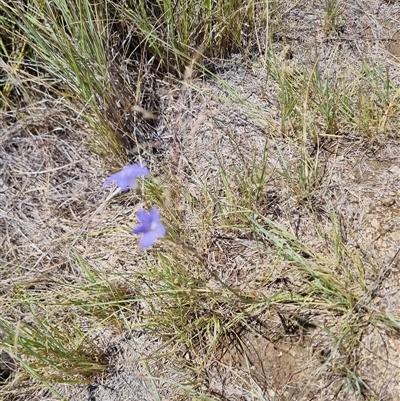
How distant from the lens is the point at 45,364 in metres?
1.54

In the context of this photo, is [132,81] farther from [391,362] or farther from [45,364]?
[391,362]

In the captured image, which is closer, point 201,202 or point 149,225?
point 149,225

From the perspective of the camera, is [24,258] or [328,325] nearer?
[328,325]

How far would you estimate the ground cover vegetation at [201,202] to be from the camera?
1.52 metres

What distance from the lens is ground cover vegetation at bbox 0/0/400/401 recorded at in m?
1.52

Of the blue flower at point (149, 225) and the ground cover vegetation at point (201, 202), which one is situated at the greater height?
the blue flower at point (149, 225)

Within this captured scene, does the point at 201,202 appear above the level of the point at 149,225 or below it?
below

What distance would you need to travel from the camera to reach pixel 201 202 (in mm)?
1826

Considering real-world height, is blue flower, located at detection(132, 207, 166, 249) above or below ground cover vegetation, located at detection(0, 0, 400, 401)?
above

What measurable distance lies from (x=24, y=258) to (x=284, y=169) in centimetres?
86

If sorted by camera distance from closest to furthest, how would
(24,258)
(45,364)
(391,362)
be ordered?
1. (391,362)
2. (45,364)
3. (24,258)

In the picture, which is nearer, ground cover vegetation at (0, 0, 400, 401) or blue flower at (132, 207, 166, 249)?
blue flower at (132, 207, 166, 249)

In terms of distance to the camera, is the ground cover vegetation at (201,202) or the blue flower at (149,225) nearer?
the blue flower at (149,225)

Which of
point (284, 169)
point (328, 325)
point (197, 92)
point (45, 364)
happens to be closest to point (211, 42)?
point (197, 92)
